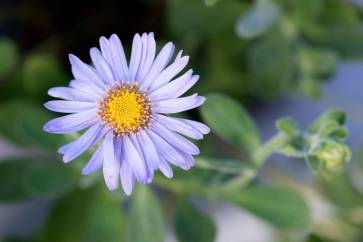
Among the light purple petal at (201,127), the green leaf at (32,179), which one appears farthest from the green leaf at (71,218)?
the light purple petal at (201,127)

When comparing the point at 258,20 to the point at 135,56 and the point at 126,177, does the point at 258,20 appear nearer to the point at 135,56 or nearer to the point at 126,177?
the point at 135,56

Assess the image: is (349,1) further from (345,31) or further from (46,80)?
(46,80)

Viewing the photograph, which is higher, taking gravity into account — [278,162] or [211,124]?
[278,162]

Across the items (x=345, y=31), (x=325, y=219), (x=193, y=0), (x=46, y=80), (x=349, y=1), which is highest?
(x=349, y=1)

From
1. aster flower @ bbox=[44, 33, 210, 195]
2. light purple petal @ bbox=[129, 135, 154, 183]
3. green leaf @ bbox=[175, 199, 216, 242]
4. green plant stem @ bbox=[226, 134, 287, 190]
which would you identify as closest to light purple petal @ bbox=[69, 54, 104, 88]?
aster flower @ bbox=[44, 33, 210, 195]

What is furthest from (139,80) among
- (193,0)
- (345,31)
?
(345,31)

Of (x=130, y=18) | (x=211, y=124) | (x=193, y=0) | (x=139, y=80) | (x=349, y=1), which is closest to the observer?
(x=139, y=80)

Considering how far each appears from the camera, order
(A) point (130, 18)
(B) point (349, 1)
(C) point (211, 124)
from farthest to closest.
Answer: (A) point (130, 18), (B) point (349, 1), (C) point (211, 124)

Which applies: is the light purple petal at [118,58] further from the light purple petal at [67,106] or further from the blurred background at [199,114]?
the blurred background at [199,114]
